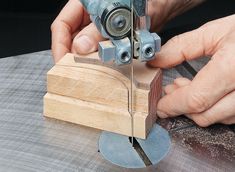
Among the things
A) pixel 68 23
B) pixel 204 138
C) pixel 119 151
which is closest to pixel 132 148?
pixel 119 151

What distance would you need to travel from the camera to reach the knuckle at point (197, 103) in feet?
2.78

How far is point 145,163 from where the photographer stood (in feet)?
2.64

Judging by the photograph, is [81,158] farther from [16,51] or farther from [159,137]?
[16,51]

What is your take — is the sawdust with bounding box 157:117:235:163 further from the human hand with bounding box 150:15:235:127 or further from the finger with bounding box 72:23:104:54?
the finger with bounding box 72:23:104:54

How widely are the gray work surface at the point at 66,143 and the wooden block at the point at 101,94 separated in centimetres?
3

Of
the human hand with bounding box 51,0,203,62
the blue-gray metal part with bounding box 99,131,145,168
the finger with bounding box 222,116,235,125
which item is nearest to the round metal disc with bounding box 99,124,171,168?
the blue-gray metal part with bounding box 99,131,145,168

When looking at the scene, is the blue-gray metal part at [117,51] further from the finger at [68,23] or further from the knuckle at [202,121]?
the finger at [68,23]

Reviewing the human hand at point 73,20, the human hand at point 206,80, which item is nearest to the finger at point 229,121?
the human hand at point 206,80

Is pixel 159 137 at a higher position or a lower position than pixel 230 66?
lower

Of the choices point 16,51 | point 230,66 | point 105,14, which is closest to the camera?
point 105,14

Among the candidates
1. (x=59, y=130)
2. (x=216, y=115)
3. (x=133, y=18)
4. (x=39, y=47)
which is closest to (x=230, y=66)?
(x=216, y=115)

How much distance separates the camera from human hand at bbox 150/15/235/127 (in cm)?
84

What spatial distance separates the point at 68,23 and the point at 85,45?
226 millimetres

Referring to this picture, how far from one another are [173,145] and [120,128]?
10 cm
